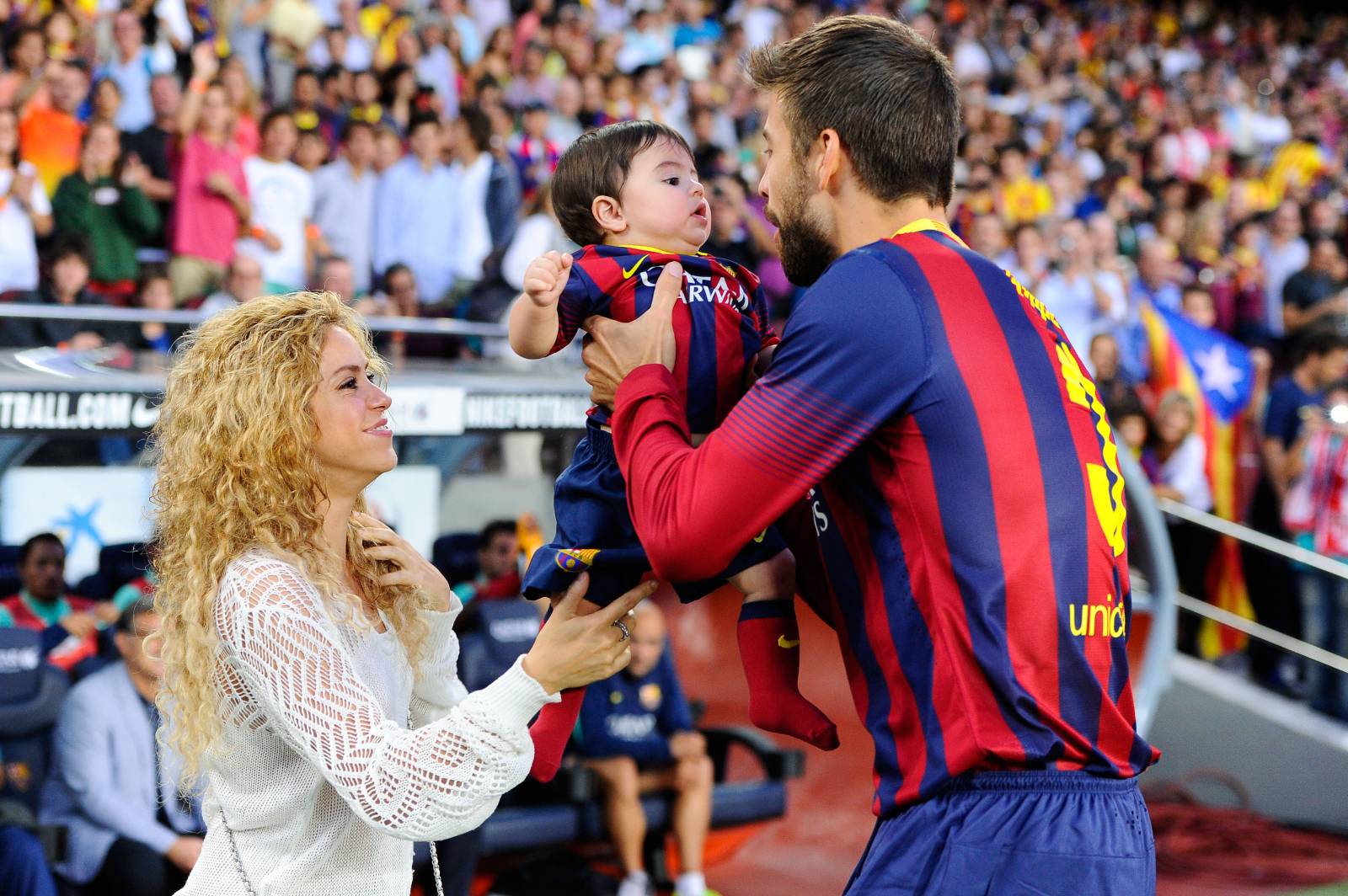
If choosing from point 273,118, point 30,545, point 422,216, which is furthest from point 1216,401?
point 30,545

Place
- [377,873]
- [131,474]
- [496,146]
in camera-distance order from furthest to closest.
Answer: [496,146]
[131,474]
[377,873]

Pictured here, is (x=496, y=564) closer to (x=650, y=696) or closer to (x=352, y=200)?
(x=650, y=696)

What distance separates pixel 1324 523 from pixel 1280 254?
4497 mm

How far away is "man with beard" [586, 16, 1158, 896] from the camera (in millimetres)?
1913

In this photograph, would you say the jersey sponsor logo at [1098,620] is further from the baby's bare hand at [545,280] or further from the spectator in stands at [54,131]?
the spectator in stands at [54,131]

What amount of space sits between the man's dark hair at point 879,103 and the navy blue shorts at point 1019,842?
82 centimetres

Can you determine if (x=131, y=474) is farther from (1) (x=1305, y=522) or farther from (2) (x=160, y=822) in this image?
(1) (x=1305, y=522)

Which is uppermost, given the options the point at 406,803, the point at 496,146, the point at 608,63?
the point at 608,63

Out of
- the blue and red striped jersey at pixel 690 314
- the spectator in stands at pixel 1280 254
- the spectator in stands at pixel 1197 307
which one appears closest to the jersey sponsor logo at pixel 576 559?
the blue and red striped jersey at pixel 690 314

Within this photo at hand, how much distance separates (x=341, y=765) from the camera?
7.16 ft

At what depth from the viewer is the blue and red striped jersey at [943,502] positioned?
75.4 inches

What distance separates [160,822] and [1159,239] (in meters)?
8.99

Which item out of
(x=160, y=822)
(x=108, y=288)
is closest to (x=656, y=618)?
(x=160, y=822)

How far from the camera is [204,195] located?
25.1ft
